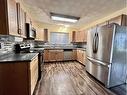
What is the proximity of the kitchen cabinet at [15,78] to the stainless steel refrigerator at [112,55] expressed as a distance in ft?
6.56

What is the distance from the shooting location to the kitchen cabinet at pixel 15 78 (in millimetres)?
1537

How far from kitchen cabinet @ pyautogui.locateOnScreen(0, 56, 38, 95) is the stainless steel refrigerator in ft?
6.56

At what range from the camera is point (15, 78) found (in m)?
1.58

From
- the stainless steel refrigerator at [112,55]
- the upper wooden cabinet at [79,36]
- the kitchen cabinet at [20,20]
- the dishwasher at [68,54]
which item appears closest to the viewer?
the kitchen cabinet at [20,20]

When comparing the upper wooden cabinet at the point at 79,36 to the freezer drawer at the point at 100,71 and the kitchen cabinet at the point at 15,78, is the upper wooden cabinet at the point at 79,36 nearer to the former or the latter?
the freezer drawer at the point at 100,71

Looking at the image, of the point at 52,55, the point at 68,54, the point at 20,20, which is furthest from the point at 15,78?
the point at 68,54

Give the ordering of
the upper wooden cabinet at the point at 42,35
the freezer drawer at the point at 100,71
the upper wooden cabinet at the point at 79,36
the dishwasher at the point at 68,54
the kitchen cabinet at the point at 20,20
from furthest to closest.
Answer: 1. the dishwasher at the point at 68,54
2. the upper wooden cabinet at the point at 79,36
3. the upper wooden cabinet at the point at 42,35
4. the freezer drawer at the point at 100,71
5. the kitchen cabinet at the point at 20,20

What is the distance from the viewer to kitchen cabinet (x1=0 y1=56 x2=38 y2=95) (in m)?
Result: 1.54

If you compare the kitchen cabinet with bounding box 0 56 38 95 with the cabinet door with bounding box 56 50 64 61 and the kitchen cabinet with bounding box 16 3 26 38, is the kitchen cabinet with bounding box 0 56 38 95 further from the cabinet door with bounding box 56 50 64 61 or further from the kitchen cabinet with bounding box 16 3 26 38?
the cabinet door with bounding box 56 50 64 61

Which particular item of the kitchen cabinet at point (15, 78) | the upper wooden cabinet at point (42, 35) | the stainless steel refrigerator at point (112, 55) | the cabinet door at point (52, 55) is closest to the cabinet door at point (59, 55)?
the cabinet door at point (52, 55)

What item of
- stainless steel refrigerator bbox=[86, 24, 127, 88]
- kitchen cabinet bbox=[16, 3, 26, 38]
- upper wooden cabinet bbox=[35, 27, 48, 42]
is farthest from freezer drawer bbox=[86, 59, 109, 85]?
upper wooden cabinet bbox=[35, 27, 48, 42]

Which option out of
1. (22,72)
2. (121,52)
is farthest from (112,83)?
(22,72)

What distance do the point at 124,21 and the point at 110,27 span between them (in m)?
0.45

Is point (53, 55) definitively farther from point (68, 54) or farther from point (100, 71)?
point (100, 71)
